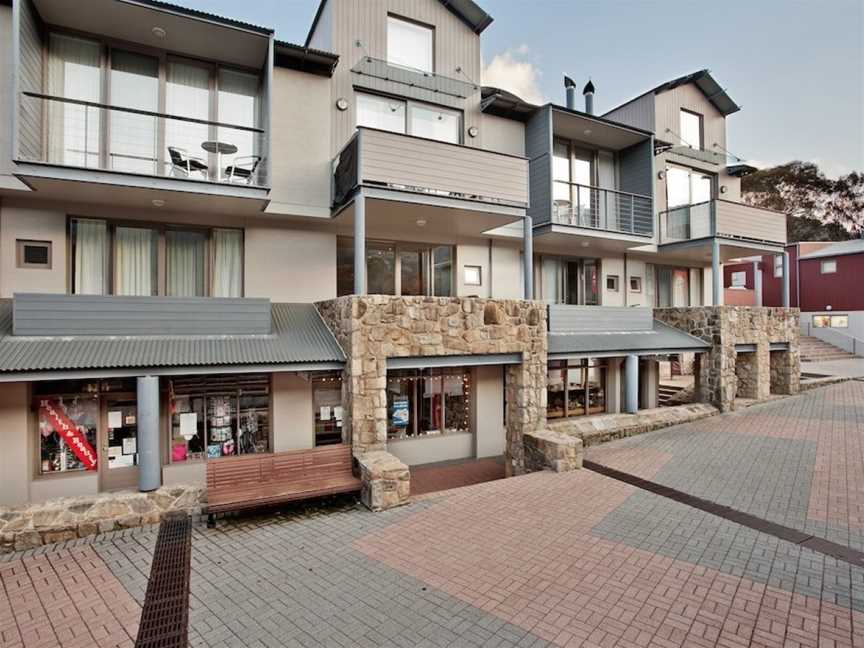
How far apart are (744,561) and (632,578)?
1.66m

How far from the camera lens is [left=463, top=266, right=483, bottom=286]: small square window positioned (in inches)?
481

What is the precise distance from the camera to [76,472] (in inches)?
313

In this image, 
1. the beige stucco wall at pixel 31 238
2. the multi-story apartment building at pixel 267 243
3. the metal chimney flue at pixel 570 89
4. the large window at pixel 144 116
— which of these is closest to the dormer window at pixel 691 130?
the metal chimney flue at pixel 570 89

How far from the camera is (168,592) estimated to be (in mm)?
5074

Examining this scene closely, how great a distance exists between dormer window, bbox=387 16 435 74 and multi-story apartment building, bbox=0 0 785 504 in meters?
0.06

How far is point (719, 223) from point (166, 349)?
16175 millimetres

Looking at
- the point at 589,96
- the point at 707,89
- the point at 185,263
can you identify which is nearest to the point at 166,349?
the point at 185,263

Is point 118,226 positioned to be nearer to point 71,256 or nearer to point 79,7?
point 71,256

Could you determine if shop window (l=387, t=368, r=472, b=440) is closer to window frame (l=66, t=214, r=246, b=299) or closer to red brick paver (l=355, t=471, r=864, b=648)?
red brick paver (l=355, t=471, r=864, b=648)

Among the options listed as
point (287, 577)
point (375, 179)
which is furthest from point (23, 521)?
point (375, 179)

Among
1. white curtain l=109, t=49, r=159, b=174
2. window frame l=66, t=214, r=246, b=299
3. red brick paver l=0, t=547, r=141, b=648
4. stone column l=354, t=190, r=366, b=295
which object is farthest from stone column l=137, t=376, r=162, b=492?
white curtain l=109, t=49, r=159, b=174

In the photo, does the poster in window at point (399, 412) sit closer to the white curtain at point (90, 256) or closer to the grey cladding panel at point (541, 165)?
the grey cladding panel at point (541, 165)

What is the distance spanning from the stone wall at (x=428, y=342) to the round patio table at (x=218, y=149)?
11.5ft

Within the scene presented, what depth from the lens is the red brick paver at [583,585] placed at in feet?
13.8
